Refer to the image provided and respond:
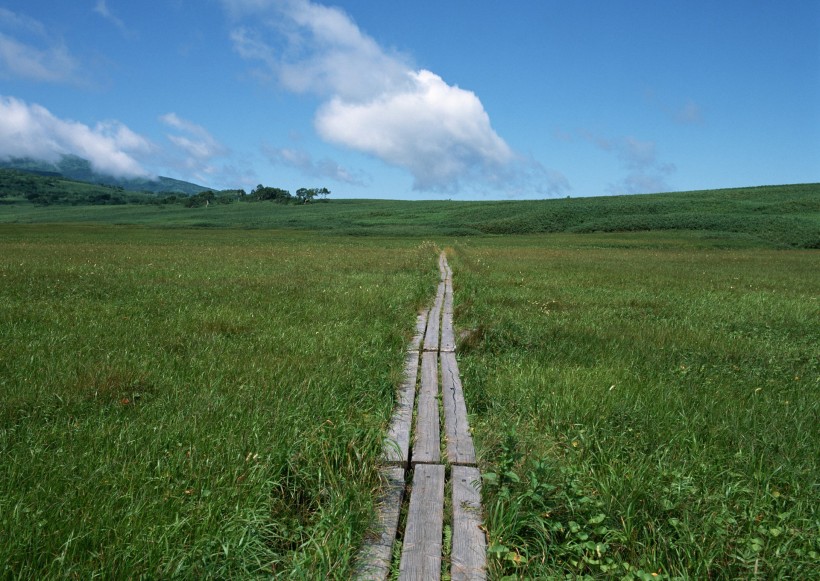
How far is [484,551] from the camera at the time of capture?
3.06 m

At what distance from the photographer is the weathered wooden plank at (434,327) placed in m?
8.02

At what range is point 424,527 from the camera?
3.22 metres

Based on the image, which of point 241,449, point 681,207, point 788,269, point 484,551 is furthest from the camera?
point 681,207

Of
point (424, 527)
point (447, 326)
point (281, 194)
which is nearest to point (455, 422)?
point (424, 527)

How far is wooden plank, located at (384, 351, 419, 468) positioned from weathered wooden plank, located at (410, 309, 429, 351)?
1200mm

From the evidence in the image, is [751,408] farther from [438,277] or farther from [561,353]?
[438,277]

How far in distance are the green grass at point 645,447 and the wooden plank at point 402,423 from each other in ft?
1.94

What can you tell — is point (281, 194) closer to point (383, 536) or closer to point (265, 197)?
point (265, 197)

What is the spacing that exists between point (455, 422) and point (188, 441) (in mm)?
2174

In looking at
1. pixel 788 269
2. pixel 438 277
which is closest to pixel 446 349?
pixel 438 277

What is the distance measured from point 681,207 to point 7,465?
92.0 metres

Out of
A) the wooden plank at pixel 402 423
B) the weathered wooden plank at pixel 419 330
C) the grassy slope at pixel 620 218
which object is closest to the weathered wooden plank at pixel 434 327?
the weathered wooden plank at pixel 419 330

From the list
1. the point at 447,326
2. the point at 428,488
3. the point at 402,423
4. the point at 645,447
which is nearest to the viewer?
the point at 428,488

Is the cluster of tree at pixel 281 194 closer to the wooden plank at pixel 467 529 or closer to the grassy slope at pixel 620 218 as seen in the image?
the grassy slope at pixel 620 218
